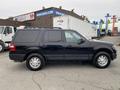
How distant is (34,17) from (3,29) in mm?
19443

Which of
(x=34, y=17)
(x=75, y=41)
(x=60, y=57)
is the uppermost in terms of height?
(x=34, y=17)

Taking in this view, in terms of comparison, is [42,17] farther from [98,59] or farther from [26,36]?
[98,59]

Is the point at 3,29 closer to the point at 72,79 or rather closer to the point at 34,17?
the point at 72,79

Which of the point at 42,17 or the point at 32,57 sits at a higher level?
the point at 42,17

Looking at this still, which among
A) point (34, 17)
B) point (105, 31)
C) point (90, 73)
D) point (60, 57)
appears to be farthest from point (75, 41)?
point (105, 31)

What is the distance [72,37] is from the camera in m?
7.17

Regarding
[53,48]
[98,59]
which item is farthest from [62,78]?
[98,59]

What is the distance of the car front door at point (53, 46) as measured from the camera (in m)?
7.07

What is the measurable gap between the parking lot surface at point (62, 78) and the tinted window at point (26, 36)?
53.0 inches

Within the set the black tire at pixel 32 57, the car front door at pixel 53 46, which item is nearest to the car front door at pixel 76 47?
the car front door at pixel 53 46

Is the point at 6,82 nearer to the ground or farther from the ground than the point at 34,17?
nearer to the ground

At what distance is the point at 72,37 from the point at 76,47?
1.59ft

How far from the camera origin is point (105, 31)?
41.1 meters

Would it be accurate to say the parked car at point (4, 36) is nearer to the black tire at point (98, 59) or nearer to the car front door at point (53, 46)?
the car front door at point (53, 46)
